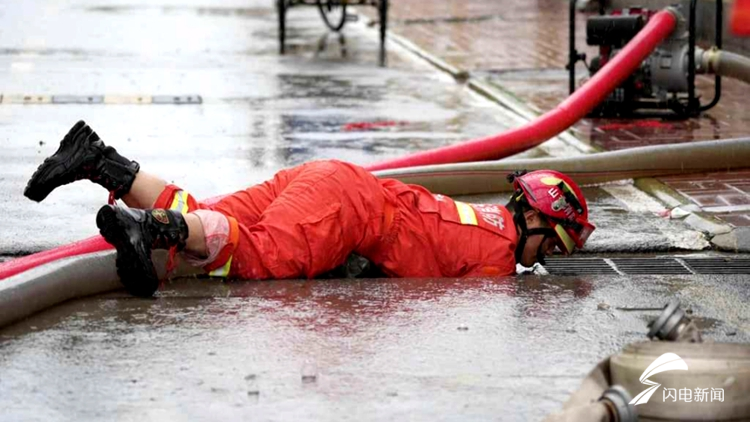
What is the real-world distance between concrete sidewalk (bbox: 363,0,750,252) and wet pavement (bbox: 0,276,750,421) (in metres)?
1.75

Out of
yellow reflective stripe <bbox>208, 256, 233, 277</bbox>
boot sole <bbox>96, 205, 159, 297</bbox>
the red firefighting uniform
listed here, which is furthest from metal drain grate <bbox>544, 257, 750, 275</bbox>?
boot sole <bbox>96, 205, 159, 297</bbox>

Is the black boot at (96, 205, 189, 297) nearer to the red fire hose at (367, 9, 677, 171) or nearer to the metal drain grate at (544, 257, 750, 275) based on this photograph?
the metal drain grate at (544, 257, 750, 275)

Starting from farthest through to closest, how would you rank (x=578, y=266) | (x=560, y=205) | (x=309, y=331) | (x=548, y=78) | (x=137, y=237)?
(x=548, y=78) → (x=578, y=266) → (x=560, y=205) → (x=137, y=237) → (x=309, y=331)

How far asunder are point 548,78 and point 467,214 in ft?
25.8

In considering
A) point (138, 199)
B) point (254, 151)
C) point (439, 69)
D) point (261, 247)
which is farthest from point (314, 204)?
point (439, 69)

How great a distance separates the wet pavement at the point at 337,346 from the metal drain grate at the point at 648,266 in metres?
0.40

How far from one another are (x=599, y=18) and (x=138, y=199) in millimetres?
5603

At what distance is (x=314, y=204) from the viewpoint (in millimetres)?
5523

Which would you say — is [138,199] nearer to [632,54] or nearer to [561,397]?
[561,397]

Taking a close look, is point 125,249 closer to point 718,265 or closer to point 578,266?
point 578,266

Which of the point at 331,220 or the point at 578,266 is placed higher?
the point at 331,220

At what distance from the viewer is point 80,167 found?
219 inches

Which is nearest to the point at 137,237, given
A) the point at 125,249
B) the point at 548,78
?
the point at 125,249

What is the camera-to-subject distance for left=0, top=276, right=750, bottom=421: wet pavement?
13.7 ft
